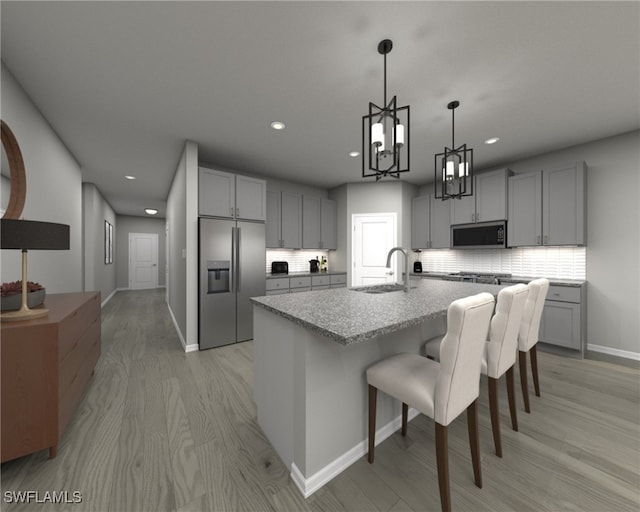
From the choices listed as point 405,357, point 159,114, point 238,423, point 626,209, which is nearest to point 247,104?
point 159,114

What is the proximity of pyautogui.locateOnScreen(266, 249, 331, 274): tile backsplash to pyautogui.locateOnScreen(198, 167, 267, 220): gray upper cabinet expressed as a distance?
46.1 inches

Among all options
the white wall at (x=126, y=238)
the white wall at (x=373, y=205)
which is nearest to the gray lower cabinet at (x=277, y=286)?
the white wall at (x=373, y=205)

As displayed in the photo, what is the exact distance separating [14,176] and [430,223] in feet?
17.2

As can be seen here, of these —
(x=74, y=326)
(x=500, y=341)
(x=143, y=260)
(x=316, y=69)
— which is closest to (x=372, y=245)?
(x=316, y=69)

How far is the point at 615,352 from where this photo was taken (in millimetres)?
3219

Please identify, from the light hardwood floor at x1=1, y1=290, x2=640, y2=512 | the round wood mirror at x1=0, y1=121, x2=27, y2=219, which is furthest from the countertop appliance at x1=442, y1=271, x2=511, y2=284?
the round wood mirror at x1=0, y1=121, x2=27, y2=219

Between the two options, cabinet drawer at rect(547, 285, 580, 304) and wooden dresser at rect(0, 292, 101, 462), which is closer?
wooden dresser at rect(0, 292, 101, 462)

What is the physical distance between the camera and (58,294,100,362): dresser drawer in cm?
160

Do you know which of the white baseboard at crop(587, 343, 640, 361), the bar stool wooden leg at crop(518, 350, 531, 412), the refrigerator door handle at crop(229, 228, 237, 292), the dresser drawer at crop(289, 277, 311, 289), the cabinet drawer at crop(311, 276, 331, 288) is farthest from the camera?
→ the cabinet drawer at crop(311, 276, 331, 288)

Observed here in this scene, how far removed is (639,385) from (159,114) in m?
5.43

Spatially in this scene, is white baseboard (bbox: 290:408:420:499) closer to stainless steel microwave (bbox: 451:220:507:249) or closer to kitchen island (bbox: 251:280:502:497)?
kitchen island (bbox: 251:280:502:497)

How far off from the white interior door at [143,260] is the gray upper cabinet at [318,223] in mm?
7348

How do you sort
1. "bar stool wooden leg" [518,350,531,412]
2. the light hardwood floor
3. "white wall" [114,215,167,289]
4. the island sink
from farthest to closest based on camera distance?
"white wall" [114,215,167,289] < the island sink < "bar stool wooden leg" [518,350,531,412] < the light hardwood floor

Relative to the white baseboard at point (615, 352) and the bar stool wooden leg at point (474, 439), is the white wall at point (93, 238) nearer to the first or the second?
the bar stool wooden leg at point (474, 439)
